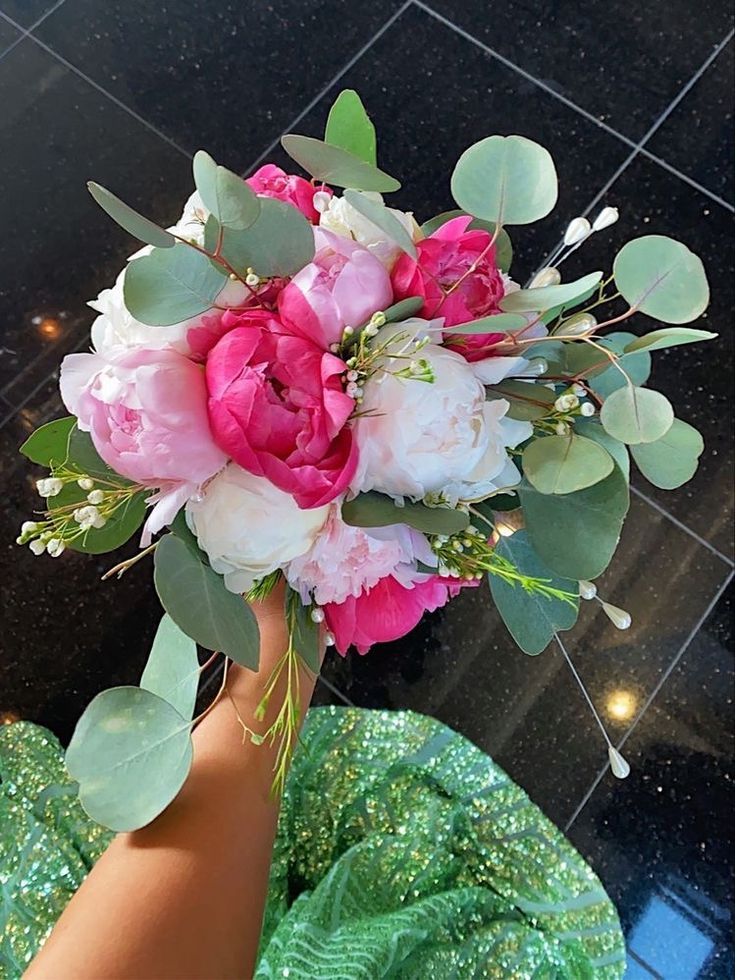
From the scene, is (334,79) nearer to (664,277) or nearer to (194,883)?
(664,277)

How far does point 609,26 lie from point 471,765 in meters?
1.01

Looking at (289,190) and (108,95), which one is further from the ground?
(289,190)

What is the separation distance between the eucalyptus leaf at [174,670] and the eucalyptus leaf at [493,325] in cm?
23

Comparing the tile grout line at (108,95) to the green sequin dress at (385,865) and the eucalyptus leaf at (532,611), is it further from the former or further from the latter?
the eucalyptus leaf at (532,611)

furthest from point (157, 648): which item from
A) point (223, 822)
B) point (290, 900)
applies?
point (290, 900)

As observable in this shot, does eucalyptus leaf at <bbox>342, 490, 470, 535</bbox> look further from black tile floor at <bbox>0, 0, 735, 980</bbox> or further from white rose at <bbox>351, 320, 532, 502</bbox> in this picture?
black tile floor at <bbox>0, 0, 735, 980</bbox>

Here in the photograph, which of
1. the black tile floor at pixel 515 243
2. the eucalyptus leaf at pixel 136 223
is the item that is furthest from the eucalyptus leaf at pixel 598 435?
the black tile floor at pixel 515 243

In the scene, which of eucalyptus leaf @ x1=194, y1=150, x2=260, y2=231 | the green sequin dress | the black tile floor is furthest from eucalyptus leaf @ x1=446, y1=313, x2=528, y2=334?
the black tile floor

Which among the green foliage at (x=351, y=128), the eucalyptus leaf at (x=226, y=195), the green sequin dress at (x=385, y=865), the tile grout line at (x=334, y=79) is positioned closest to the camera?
the eucalyptus leaf at (x=226, y=195)

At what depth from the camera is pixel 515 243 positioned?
4.08ft

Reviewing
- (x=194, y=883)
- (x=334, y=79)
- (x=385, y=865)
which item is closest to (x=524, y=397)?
(x=194, y=883)

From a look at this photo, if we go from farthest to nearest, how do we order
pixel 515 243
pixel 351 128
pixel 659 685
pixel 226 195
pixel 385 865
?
pixel 515 243, pixel 659 685, pixel 385 865, pixel 351 128, pixel 226 195

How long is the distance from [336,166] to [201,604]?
0.23 meters

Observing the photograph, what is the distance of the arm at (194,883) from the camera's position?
552 millimetres
